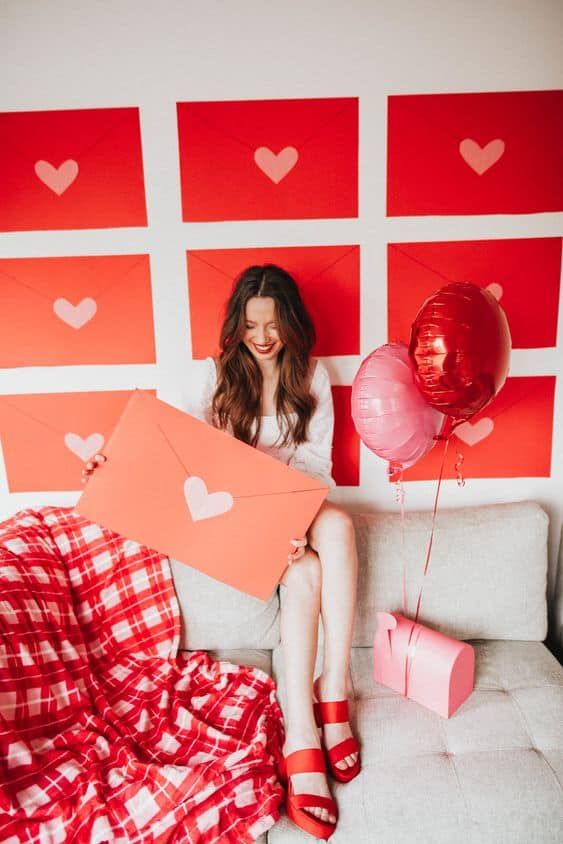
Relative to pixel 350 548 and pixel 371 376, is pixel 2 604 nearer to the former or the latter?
pixel 350 548

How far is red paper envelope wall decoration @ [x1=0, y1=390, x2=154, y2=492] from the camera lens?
1.76 m

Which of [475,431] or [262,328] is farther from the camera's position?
[475,431]

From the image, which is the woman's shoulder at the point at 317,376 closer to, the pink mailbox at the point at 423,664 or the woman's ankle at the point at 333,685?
the pink mailbox at the point at 423,664

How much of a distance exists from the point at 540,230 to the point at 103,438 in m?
1.42

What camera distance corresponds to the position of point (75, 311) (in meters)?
1.70

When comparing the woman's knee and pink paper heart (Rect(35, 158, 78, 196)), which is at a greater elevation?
pink paper heart (Rect(35, 158, 78, 196))

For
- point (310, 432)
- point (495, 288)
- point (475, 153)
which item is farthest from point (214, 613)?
point (475, 153)

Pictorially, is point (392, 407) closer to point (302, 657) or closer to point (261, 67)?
point (302, 657)

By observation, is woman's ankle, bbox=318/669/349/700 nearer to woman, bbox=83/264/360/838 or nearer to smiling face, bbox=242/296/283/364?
woman, bbox=83/264/360/838

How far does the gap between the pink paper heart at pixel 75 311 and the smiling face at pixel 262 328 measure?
48cm

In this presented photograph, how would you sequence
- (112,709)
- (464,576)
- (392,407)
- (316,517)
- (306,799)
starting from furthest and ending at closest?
1. (464,576)
2. (316,517)
3. (112,709)
4. (392,407)
5. (306,799)

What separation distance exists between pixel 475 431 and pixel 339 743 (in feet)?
3.15

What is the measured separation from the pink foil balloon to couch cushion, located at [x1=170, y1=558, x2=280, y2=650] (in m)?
0.60

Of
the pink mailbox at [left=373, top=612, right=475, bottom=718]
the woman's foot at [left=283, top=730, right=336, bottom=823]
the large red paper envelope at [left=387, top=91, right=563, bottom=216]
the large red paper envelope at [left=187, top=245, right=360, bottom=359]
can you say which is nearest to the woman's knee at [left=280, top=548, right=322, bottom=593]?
the pink mailbox at [left=373, top=612, right=475, bottom=718]
